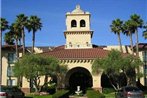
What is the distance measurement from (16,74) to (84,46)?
16634 millimetres

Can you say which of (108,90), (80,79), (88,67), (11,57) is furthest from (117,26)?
(11,57)

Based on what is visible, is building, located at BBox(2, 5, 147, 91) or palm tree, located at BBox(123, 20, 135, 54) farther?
palm tree, located at BBox(123, 20, 135, 54)

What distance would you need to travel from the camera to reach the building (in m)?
56.0

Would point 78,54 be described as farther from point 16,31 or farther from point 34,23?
point 16,31

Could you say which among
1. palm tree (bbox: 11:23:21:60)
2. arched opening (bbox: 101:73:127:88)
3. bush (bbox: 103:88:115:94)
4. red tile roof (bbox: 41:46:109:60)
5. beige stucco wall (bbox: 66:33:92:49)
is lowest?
A: bush (bbox: 103:88:115:94)

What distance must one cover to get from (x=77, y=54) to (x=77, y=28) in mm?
11481

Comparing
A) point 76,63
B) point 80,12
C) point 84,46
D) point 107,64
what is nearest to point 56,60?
point 76,63

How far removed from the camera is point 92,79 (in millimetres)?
56969

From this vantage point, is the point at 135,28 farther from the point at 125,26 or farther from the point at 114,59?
the point at 114,59

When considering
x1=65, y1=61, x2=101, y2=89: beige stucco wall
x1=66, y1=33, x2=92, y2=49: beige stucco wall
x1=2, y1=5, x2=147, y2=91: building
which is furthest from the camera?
x1=66, y1=33, x2=92, y2=49: beige stucco wall

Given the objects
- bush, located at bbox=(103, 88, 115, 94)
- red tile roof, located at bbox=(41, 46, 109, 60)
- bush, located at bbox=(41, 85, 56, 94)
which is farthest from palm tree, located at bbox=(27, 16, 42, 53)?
bush, located at bbox=(103, 88, 115, 94)

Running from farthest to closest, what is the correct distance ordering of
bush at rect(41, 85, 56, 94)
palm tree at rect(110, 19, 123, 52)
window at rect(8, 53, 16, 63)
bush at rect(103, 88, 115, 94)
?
palm tree at rect(110, 19, 123, 52) → window at rect(8, 53, 16, 63) → bush at rect(41, 85, 56, 94) → bush at rect(103, 88, 115, 94)

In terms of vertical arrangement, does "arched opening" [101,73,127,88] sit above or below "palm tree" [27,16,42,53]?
below

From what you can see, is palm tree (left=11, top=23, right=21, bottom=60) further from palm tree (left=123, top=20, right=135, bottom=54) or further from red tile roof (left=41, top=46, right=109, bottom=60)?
palm tree (left=123, top=20, right=135, bottom=54)
